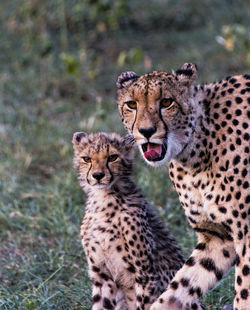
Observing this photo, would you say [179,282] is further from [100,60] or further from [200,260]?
[100,60]

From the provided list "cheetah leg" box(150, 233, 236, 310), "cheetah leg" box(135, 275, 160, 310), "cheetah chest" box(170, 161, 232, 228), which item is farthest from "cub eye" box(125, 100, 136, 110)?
"cheetah leg" box(135, 275, 160, 310)

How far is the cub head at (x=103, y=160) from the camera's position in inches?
133

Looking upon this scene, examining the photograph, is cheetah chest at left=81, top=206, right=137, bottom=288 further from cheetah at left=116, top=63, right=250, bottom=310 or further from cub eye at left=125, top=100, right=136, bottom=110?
cub eye at left=125, top=100, right=136, bottom=110

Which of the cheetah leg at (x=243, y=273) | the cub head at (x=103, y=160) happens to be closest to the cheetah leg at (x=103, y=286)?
the cub head at (x=103, y=160)

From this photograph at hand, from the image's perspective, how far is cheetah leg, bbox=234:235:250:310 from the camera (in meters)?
2.85

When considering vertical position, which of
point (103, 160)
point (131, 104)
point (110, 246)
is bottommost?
point (110, 246)

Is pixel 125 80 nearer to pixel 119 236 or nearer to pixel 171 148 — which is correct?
pixel 171 148

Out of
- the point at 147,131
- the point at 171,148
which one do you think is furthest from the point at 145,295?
the point at 147,131

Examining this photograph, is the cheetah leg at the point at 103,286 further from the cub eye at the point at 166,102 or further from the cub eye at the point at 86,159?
the cub eye at the point at 166,102

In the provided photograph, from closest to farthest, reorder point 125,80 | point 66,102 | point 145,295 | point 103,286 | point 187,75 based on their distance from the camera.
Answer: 1. point 187,75
2. point 125,80
3. point 145,295
4. point 103,286
5. point 66,102

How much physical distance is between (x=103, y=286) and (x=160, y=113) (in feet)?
3.31

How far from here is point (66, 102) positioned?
6797 millimetres

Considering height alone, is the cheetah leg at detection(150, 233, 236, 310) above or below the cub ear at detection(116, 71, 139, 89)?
below

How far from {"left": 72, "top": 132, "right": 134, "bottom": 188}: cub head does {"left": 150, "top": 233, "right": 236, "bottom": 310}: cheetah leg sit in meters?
0.56
